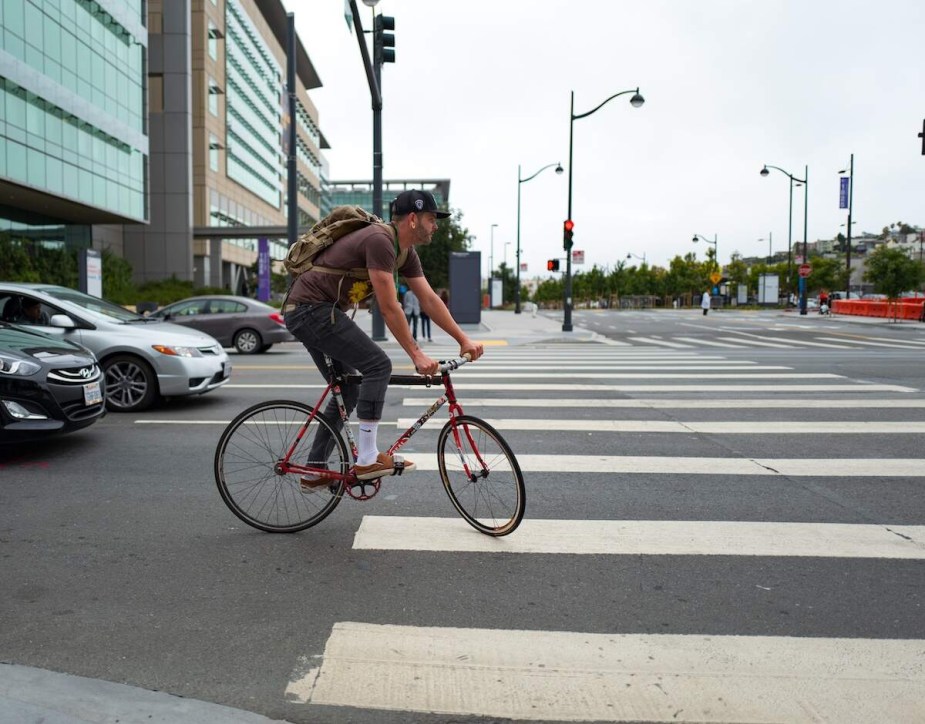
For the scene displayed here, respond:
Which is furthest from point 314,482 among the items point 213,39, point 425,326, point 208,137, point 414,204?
point 213,39

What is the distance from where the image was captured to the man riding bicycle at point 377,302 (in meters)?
4.16

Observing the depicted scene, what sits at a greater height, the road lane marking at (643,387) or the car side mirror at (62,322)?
the car side mirror at (62,322)

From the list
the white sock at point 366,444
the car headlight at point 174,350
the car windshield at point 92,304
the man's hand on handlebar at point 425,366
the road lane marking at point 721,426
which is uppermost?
the car windshield at point 92,304

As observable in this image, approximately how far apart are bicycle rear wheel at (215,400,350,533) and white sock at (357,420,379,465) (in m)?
0.10

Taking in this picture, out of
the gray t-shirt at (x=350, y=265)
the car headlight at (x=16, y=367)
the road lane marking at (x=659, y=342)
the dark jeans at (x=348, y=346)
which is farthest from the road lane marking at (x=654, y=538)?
the road lane marking at (x=659, y=342)

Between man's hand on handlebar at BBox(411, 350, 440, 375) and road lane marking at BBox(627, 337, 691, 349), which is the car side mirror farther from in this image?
road lane marking at BBox(627, 337, 691, 349)

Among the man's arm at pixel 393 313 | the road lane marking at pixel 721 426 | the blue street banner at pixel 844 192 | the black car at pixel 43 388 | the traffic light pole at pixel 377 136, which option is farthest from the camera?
the blue street banner at pixel 844 192

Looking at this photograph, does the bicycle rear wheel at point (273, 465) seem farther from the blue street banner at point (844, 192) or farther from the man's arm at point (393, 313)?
the blue street banner at point (844, 192)

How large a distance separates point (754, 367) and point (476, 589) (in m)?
11.4

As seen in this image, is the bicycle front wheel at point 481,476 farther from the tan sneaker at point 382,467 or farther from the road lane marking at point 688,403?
the road lane marking at point 688,403

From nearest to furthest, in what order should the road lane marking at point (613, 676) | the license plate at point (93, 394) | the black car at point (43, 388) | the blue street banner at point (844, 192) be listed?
1. the road lane marking at point (613, 676)
2. the black car at point (43, 388)
3. the license plate at point (93, 394)
4. the blue street banner at point (844, 192)

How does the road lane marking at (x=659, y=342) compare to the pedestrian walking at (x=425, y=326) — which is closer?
the road lane marking at (x=659, y=342)

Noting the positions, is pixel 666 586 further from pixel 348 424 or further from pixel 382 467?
pixel 348 424

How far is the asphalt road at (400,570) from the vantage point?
9.92 ft
